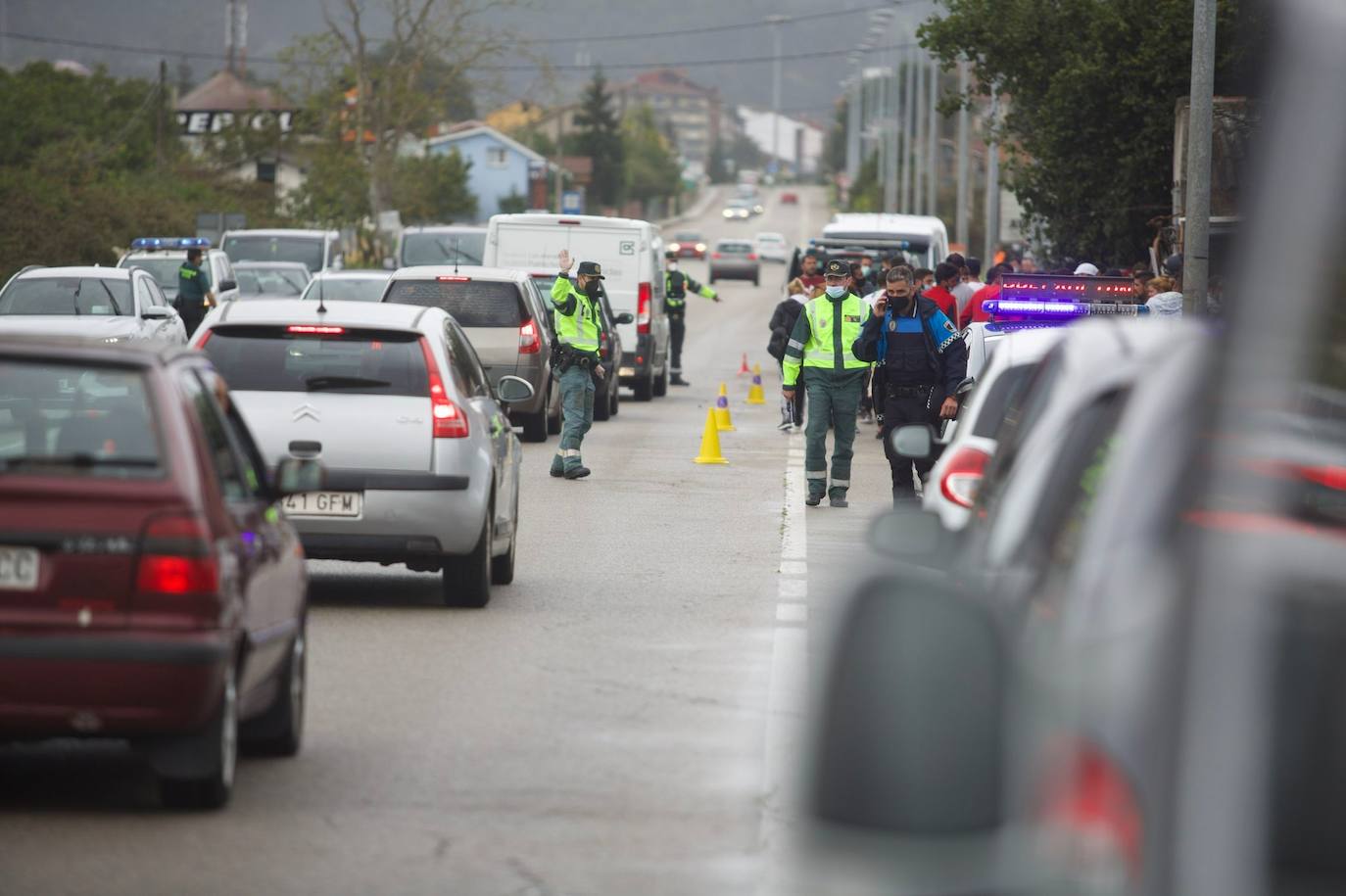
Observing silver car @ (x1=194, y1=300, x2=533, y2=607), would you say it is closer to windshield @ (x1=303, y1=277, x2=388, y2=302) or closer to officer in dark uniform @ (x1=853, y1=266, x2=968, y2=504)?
officer in dark uniform @ (x1=853, y1=266, x2=968, y2=504)

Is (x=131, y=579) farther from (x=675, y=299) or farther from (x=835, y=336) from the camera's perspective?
(x=675, y=299)

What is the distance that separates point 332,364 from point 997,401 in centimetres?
357

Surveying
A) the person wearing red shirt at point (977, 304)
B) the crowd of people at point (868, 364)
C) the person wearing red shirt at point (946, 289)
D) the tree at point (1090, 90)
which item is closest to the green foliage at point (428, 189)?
the tree at point (1090, 90)

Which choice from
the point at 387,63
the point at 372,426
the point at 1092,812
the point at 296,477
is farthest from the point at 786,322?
the point at 387,63

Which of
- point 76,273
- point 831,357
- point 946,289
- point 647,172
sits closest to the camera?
point 831,357

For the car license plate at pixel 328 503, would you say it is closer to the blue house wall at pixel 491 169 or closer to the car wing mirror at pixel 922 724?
the car wing mirror at pixel 922 724

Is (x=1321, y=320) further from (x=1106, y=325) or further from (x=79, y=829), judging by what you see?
(x=79, y=829)

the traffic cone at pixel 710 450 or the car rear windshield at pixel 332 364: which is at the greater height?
the car rear windshield at pixel 332 364

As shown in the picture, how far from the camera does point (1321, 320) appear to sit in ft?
8.44

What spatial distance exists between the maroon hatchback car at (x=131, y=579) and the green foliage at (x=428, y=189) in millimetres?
75340

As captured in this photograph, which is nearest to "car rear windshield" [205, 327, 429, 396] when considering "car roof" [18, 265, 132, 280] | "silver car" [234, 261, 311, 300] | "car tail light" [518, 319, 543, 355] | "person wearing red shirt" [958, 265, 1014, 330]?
"person wearing red shirt" [958, 265, 1014, 330]

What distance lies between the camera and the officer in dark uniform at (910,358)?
1706 centimetres

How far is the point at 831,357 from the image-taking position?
1755 centimetres

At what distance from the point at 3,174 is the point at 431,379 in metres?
39.5
